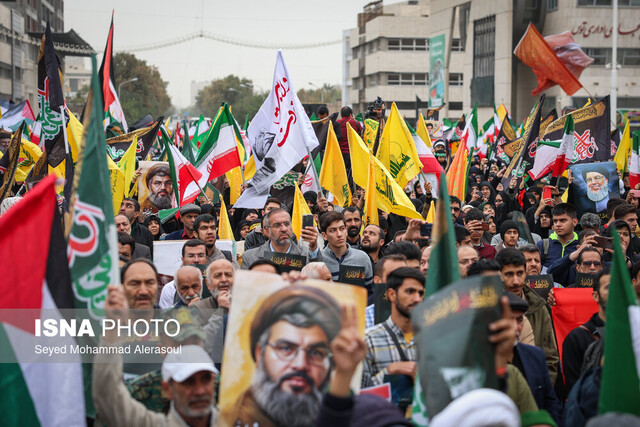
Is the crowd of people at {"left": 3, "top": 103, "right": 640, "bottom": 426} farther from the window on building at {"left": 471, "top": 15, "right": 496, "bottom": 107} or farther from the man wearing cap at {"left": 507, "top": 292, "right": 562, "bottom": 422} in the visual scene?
the window on building at {"left": 471, "top": 15, "right": 496, "bottom": 107}

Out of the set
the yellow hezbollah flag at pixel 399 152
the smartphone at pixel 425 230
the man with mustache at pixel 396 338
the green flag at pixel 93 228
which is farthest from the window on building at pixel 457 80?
the green flag at pixel 93 228

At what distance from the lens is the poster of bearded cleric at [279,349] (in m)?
3.28

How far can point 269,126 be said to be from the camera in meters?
9.53

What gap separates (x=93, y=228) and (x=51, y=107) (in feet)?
21.4

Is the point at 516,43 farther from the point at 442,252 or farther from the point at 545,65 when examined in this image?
the point at 442,252

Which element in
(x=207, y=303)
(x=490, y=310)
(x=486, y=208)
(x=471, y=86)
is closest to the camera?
(x=490, y=310)

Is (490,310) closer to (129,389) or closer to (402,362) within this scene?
(402,362)

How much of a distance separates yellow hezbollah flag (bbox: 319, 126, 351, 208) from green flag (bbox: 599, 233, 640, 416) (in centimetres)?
710

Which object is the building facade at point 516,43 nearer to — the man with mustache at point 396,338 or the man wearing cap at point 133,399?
the man with mustache at point 396,338

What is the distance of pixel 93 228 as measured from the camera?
3693 millimetres

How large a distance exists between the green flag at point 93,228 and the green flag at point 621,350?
2.06 m

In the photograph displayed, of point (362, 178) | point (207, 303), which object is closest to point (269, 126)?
point (362, 178)

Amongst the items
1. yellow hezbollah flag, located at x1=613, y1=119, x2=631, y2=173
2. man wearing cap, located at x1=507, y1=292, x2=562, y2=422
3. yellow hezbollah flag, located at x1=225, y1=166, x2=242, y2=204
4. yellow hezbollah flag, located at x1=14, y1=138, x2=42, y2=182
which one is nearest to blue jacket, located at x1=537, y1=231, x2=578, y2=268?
man wearing cap, located at x1=507, y1=292, x2=562, y2=422

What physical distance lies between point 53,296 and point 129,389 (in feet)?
1.86
